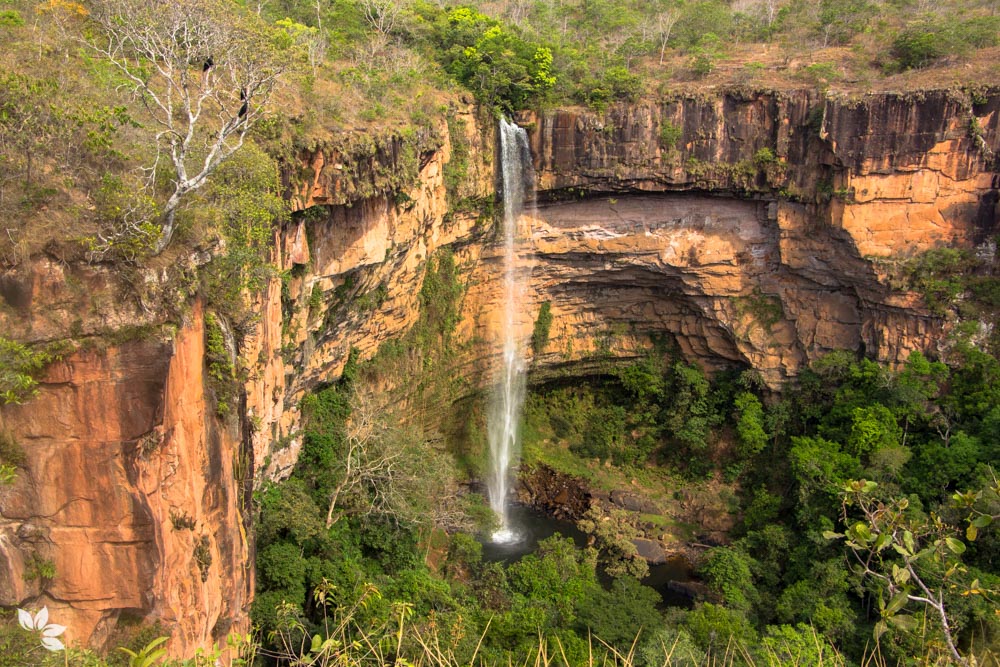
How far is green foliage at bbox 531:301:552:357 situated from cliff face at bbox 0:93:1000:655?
272 millimetres

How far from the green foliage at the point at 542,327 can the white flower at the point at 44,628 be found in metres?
16.3

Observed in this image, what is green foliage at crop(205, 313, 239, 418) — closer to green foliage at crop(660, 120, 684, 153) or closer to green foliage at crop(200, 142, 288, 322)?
green foliage at crop(200, 142, 288, 322)

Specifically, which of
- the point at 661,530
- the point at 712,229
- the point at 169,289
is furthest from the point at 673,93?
the point at 169,289

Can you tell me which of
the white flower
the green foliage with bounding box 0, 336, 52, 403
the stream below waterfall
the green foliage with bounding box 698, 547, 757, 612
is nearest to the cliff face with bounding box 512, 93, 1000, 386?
the stream below waterfall

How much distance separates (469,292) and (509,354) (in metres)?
2.48

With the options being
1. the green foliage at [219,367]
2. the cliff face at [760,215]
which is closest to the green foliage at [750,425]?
the cliff face at [760,215]

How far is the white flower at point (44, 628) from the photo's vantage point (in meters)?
5.61

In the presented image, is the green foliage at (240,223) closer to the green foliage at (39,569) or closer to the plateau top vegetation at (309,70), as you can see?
the plateau top vegetation at (309,70)

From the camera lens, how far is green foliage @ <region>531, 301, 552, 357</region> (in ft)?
71.8

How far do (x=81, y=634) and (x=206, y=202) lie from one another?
5243 mm

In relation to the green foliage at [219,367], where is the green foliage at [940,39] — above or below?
above

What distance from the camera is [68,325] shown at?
279 inches

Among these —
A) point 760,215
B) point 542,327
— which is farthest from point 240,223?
point 760,215

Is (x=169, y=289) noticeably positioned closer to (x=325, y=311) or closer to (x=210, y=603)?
(x=210, y=603)
